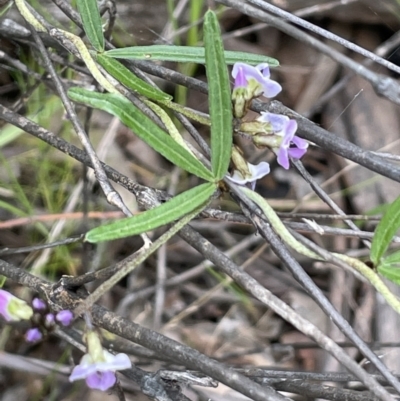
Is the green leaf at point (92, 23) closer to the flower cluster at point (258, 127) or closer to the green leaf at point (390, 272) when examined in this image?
the flower cluster at point (258, 127)

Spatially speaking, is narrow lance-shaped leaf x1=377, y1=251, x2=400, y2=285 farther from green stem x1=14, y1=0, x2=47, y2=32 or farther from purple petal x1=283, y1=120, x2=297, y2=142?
green stem x1=14, y1=0, x2=47, y2=32

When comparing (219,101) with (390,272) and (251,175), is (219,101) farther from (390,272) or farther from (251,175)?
(390,272)

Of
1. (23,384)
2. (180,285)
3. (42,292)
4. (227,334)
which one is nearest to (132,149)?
(180,285)

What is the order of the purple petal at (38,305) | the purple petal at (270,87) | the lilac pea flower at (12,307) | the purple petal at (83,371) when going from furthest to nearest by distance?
the purple petal at (38,305) → the lilac pea flower at (12,307) → the purple petal at (270,87) → the purple petal at (83,371)

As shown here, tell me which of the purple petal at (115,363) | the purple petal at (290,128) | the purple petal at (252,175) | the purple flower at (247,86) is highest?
the purple flower at (247,86)

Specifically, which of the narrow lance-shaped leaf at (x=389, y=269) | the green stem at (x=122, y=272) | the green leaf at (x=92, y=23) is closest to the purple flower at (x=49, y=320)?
the green stem at (x=122, y=272)
